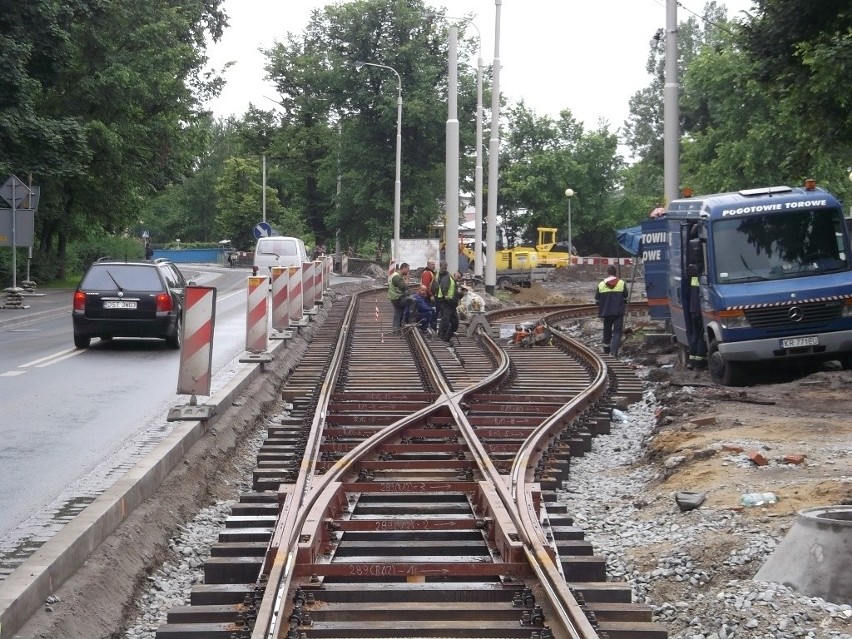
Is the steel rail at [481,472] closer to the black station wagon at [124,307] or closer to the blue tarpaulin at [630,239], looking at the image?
the black station wagon at [124,307]

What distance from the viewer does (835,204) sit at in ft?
56.4

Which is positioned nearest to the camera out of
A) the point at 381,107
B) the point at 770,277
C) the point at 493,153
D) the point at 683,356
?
the point at 770,277

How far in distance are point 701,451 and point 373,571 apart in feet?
16.3

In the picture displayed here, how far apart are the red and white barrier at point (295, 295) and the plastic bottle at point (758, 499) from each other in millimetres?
15619

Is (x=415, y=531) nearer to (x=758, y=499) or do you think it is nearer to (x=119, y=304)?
(x=758, y=499)

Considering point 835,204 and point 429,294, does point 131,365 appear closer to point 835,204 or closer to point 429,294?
point 429,294

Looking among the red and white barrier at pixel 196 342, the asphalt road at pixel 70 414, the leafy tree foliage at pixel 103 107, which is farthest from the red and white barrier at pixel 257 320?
the leafy tree foliage at pixel 103 107

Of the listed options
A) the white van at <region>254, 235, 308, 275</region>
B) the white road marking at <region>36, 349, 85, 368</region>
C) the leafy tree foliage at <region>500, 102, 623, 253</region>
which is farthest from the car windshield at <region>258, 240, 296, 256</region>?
the leafy tree foliage at <region>500, 102, 623, 253</region>

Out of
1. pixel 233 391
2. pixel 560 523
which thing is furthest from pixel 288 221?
pixel 560 523

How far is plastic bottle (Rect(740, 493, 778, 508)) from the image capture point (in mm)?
8406

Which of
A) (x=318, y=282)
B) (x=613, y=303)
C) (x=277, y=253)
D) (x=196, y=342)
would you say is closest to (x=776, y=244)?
(x=613, y=303)

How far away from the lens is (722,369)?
17438 millimetres

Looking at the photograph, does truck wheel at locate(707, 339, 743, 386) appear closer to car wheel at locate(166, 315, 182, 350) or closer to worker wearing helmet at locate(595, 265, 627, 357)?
worker wearing helmet at locate(595, 265, 627, 357)

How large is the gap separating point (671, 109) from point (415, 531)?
1615 cm
